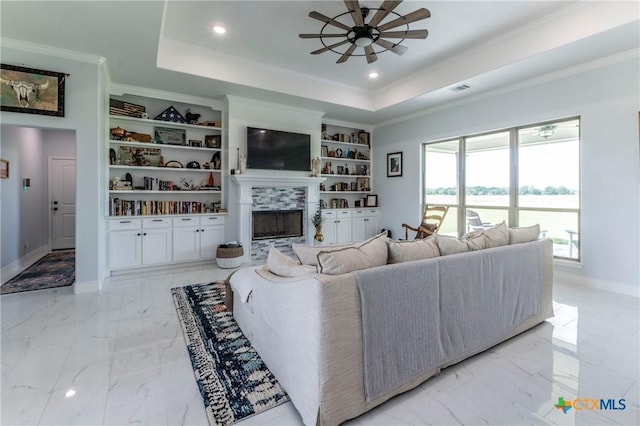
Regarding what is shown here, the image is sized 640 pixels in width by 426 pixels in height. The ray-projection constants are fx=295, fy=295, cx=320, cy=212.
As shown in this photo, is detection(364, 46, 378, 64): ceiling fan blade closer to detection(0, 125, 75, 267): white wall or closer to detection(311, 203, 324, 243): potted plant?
detection(311, 203, 324, 243): potted plant

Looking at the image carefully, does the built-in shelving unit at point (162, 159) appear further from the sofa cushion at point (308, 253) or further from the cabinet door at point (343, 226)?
the sofa cushion at point (308, 253)

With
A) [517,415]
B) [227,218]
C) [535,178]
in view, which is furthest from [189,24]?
[535,178]

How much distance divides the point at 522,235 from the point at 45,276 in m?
6.03

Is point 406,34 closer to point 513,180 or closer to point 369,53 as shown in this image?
point 369,53

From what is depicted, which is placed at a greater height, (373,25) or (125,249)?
(373,25)

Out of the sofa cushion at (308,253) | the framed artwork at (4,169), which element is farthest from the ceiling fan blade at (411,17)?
the framed artwork at (4,169)

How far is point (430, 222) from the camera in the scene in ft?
19.0

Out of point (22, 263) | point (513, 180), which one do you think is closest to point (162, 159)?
point (22, 263)

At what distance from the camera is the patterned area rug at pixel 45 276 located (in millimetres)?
3728

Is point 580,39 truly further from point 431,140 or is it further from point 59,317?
point 59,317

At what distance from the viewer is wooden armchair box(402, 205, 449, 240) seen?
518 cm

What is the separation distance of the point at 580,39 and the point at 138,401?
5180 mm

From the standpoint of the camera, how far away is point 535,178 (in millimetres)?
4539

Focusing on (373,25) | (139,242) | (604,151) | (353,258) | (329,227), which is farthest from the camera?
(329,227)
